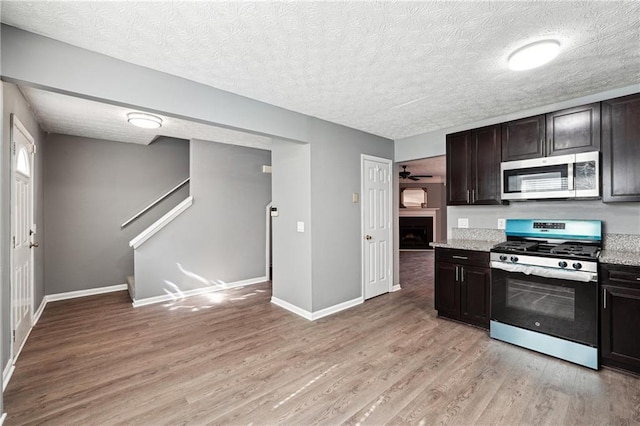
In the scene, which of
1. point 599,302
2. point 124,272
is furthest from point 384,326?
point 124,272

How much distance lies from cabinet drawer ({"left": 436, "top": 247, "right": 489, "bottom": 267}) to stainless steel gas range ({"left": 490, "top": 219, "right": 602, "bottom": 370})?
130 millimetres

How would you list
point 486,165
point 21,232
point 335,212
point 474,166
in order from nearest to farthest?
1. point 21,232
2. point 486,165
3. point 474,166
4. point 335,212

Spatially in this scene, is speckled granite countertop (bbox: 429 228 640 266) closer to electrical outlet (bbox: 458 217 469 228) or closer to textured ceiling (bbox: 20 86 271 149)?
electrical outlet (bbox: 458 217 469 228)

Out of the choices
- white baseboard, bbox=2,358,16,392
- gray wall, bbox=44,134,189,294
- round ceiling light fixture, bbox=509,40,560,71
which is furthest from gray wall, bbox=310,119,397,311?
gray wall, bbox=44,134,189,294

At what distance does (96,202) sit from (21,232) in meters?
2.02

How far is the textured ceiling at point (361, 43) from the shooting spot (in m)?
1.70

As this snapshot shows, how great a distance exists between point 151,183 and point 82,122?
1.61m

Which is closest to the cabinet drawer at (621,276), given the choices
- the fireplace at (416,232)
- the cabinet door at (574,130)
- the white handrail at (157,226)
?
the cabinet door at (574,130)

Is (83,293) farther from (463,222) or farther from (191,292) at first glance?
(463,222)

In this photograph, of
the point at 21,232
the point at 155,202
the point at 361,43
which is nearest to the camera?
the point at 361,43

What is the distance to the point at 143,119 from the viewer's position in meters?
3.52

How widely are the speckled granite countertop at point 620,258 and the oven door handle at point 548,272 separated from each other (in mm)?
153

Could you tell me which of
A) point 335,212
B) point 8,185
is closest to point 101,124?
point 8,185

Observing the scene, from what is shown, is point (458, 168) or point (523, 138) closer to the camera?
point (523, 138)
